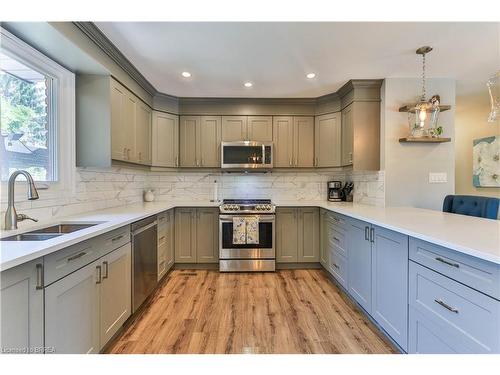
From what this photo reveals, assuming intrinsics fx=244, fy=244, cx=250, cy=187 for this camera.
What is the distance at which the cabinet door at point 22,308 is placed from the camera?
98cm

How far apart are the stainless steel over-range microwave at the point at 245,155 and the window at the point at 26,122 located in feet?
6.37

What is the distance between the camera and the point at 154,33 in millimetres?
1987

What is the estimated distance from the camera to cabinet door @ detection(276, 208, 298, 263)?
3451 millimetres

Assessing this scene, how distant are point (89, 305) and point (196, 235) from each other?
6.38 feet

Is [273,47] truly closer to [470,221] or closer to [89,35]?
[89,35]

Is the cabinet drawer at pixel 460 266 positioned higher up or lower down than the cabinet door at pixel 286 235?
higher up

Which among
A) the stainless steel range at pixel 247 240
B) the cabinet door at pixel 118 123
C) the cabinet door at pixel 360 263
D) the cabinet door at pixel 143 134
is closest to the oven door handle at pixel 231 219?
the stainless steel range at pixel 247 240

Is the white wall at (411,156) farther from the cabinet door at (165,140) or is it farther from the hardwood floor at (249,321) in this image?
the cabinet door at (165,140)

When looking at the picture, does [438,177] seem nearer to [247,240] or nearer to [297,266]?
[297,266]

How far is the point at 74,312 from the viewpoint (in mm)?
1377

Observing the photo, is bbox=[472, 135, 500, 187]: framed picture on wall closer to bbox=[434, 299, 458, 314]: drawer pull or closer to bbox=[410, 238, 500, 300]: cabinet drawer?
bbox=[410, 238, 500, 300]: cabinet drawer

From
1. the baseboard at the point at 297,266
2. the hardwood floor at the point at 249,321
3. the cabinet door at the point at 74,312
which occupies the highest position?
the cabinet door at the point at 74,312

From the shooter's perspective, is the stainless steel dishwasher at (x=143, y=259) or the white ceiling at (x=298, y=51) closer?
the white ceiling at (x=298, y=51)
